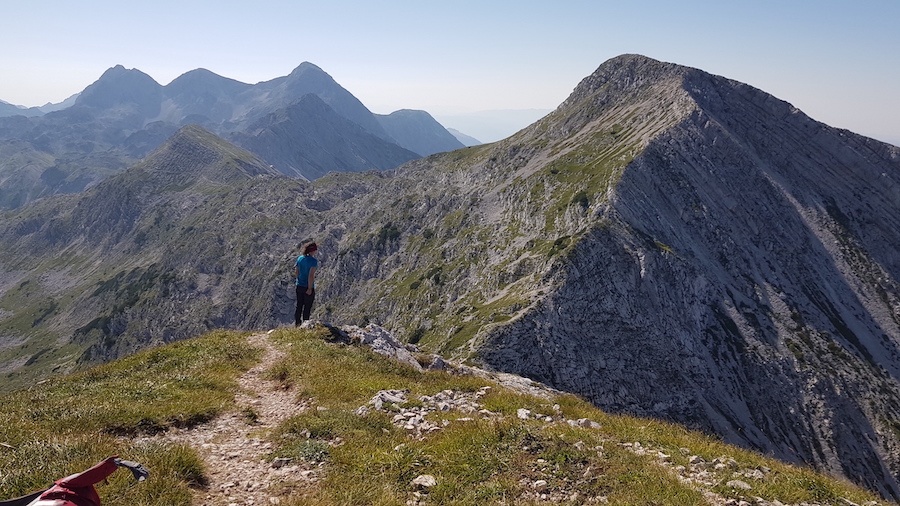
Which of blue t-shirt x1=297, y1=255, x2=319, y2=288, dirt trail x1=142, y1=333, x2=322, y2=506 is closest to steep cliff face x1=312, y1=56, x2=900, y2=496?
blue t-shirt x1=297, y1=255, x2=319, y2=288

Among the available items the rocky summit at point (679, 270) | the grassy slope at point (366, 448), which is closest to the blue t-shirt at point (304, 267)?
the grassy slope at point (366, 448)

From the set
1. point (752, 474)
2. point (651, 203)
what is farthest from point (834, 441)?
point (752, 474)

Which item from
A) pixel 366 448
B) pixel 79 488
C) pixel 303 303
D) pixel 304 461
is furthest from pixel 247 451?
pixel 303 303

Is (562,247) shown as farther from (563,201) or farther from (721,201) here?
(721,201)

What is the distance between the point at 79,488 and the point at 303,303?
19.2 metres

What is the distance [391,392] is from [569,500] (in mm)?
7823

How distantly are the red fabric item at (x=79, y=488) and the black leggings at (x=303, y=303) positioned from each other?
58.6ft

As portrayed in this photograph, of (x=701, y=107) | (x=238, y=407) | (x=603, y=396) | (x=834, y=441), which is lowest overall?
(x=834, y=441)

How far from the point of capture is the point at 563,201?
124500 mm

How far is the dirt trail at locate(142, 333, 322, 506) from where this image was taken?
377 inches

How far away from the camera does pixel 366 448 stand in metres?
11.5

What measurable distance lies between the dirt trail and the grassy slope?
38 cm

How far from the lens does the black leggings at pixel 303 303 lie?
23.7 meters

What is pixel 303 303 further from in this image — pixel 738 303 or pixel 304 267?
pixel 738 303
